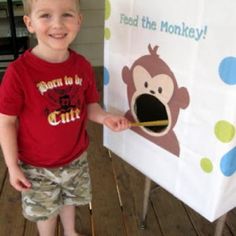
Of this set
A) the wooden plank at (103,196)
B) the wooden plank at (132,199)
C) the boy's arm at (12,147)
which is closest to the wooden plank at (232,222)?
the wooden plank at (132,199)

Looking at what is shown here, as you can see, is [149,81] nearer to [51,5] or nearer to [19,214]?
[51,5]

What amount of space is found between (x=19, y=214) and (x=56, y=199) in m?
0.39

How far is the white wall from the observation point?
116 inches

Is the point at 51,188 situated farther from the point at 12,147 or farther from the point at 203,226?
the point at 203,226

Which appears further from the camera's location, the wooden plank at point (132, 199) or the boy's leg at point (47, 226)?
the wooden plank at point (132, 199)

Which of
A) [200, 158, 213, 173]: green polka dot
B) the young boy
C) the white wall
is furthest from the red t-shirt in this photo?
the white wall

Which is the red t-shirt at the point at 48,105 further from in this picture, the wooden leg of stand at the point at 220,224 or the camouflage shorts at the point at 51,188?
the wooden leg of stand at the point at 220,224

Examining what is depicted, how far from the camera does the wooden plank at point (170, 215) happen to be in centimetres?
122

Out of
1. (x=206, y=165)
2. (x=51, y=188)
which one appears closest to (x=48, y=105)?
(x=51, y=188)

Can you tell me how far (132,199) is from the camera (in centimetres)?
137

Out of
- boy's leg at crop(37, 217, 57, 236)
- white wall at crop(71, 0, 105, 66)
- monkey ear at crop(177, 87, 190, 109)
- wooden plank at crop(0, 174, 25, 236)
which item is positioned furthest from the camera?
white wall at crop(71, 0, 105, 66)

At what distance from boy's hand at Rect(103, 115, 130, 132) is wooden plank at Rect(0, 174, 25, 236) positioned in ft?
1.80

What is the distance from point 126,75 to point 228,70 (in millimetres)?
332

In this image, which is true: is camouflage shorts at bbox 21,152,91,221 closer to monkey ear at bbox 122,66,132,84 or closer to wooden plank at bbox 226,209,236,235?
monkey ear at bbox 122,66,132,84
